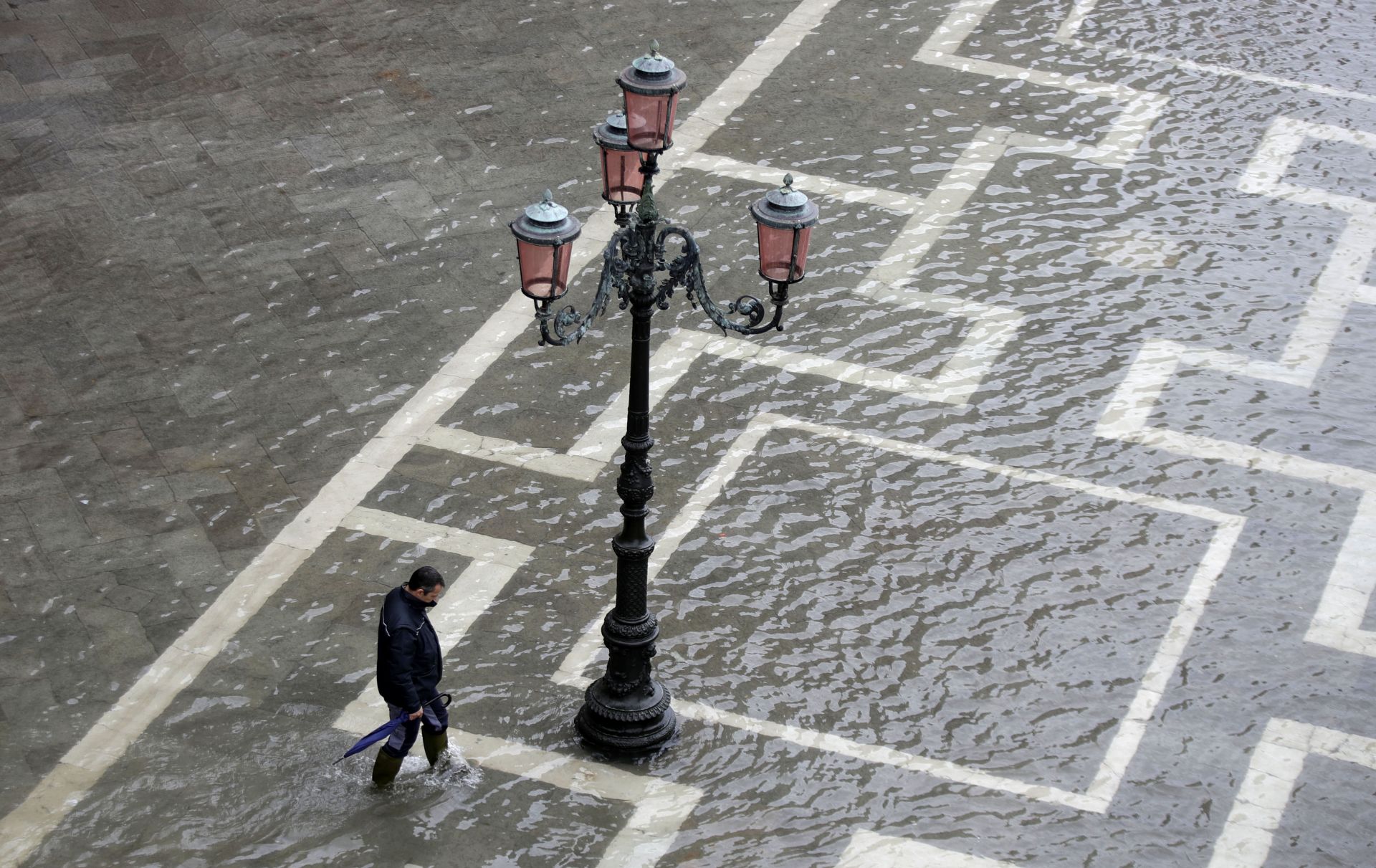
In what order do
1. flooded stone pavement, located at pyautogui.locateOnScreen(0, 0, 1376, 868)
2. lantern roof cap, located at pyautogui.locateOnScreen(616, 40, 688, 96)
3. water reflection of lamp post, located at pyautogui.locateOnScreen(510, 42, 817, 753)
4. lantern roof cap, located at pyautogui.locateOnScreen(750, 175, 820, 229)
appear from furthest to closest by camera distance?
flooded stone pavement, located at pyautogui.locateOnScreen(0, 0, 1376, 868) < lantern roof cap, located at pyautogui.locateOnScreen(750, 175, 820, 229) < water reflection of lamp post, located at pyautogui.locateOnScreen(510, 42, 817, 753) < lantern roof cap, located at pyautogui.locateOnScreen(616, 40, 688, 96)

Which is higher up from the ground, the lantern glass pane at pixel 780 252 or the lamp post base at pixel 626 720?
the lantern glass pane at pixel 780 252

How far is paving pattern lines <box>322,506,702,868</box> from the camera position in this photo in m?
8.95

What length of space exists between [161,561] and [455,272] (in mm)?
3348

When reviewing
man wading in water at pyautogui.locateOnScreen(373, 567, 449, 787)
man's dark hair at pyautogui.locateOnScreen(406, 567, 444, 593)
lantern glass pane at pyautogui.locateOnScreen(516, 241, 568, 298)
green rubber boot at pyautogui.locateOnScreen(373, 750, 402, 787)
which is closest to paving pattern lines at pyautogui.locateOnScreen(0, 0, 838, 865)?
green rubber boot at pyautogui.locateOnScreen(373, 750, 402, 787)

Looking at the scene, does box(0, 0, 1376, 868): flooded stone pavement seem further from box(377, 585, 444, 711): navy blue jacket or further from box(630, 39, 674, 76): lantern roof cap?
box(630, 39, 674, 76): lantern roof cap

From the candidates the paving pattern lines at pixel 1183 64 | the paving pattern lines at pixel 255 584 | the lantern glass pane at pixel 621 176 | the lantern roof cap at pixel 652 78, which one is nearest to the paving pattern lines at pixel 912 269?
the paving pattern lines at pixel 255 584

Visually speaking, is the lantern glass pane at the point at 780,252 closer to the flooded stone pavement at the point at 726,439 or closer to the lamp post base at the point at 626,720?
the lamp post base at the point at 626,720

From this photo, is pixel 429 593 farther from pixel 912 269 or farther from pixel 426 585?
pixel 912 269

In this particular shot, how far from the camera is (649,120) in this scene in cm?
795

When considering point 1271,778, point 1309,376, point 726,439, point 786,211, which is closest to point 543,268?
point 786,211

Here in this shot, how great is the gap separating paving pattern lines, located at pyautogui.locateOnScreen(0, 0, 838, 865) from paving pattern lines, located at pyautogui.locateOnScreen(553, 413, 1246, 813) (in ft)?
6.02

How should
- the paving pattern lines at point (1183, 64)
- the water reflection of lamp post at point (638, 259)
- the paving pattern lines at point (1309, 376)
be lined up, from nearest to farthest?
the water reflection of lamp post at point (638, 259), the paving pattern lines at point (1309, 376), the paving pattern lines at point (1183, 64)

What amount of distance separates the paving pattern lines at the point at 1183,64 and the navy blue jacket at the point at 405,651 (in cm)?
930

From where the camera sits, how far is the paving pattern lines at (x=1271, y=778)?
8.85 metres
